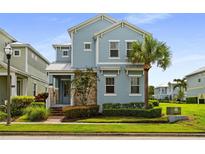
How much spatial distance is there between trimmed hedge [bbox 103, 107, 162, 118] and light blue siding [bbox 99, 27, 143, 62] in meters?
4.65

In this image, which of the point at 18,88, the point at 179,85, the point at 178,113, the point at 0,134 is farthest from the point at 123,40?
the point at 179,85

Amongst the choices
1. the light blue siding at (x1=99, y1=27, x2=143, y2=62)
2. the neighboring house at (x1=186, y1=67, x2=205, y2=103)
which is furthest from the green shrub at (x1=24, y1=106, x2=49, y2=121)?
the neighboring house at (x1=186, y1=67, x2=205, y2=103)

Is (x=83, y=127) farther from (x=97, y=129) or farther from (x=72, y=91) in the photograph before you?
(x=72, y=91)

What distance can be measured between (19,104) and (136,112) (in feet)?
27.1

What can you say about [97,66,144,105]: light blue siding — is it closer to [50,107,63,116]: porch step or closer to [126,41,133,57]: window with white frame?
[126,41,133,57]: window with white frame

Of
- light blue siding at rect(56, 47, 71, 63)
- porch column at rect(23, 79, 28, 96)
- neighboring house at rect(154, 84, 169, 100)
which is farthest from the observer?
neighboring house at rect(154, 84, 169, 100)

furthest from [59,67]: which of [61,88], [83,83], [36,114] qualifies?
[36,114]

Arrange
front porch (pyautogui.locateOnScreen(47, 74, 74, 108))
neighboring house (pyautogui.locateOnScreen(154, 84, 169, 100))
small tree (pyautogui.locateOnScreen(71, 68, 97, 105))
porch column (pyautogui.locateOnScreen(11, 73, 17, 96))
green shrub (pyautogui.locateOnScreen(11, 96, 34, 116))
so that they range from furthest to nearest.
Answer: neighboring house (pyautogui.locateOnScreen(154, 84, 169, 100)), front porch (pyautogui.locateOnScreen(47, 74, 74, 108)), porch column (pyautogui.locateOnScreen(11, 73, 17, 96)), small tree (pyautogui.locateOnScreen(71, 68, 97, 105)), green shrub (pyautogui.locateOnScreen(11, 96, 34, 116))

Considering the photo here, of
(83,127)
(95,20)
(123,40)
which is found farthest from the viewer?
(95,20)

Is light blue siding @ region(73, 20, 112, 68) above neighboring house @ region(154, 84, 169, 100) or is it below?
above

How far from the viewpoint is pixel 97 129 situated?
60.4 feet

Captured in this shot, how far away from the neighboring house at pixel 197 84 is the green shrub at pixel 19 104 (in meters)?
32.0

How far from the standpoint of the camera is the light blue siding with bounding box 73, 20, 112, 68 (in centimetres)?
3028

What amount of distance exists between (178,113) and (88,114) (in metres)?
6.01
